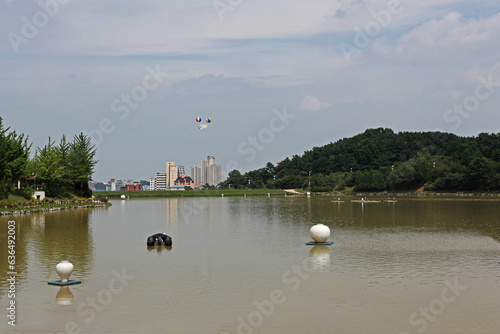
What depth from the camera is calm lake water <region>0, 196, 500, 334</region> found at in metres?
14.9

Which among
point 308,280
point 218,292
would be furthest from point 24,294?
point 308,280

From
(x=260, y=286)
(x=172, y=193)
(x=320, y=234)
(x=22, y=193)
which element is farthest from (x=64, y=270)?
(x=172, y=193)

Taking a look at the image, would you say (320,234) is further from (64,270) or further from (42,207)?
(42,207)

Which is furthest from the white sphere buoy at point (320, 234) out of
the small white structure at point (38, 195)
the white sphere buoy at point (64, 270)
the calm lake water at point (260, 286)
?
the small white structure at point (38, 195)

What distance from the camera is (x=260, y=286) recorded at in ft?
64.7

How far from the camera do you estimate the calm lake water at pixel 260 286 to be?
14.9 metres

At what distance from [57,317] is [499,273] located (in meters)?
17.0

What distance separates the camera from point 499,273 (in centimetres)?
2181

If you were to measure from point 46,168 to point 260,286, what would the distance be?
72707 mm

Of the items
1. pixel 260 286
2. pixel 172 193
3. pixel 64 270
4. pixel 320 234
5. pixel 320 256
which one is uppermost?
pixel 172 193

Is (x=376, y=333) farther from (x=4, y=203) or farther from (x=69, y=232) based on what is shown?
(x=4, y=203)

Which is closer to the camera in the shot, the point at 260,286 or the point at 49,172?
the point at 260,286

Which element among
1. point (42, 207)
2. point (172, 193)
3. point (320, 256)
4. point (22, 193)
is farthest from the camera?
point (172, 193)

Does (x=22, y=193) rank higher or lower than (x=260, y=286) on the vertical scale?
higher
